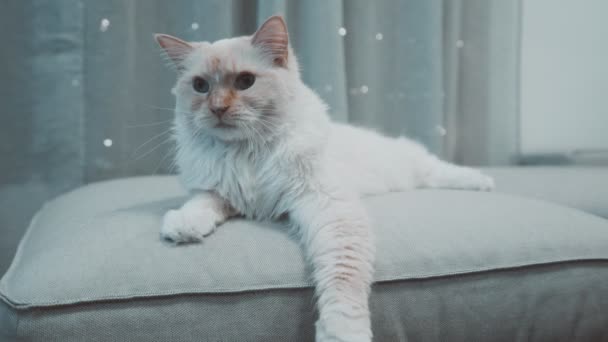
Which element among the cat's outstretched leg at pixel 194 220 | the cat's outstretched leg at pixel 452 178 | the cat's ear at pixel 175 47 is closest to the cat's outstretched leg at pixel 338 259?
the cat's outstretched leg at pixel 194 220

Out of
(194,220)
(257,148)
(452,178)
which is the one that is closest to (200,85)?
(257,148)

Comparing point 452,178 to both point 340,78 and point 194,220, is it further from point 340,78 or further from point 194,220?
point 194,220

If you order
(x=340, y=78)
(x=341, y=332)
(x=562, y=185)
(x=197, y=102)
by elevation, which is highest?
(x=340, y=78)

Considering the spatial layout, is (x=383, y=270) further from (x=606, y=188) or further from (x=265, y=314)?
(x=606, y=188)

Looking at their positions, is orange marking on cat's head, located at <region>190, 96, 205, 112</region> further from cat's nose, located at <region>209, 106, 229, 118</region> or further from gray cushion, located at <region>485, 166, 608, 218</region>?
gray cushion, located at <region>485, 166, 608, 218</region>

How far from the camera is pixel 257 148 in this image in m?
1.19

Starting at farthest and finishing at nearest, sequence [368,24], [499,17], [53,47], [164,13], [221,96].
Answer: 1. [499,17]
2. [368,24]
3. [164,13]
4. [53,47]
5. [221,96]

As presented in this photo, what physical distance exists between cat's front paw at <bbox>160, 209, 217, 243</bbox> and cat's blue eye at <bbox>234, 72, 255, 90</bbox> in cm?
31

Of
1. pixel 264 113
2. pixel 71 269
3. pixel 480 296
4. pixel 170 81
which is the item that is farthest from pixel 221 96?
pixel 170 81

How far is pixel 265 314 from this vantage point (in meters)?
0.92

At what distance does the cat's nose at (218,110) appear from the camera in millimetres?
1095

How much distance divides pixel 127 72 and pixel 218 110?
41.6 inches

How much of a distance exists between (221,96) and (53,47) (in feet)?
3.80

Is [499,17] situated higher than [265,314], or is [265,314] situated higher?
[499,17]
